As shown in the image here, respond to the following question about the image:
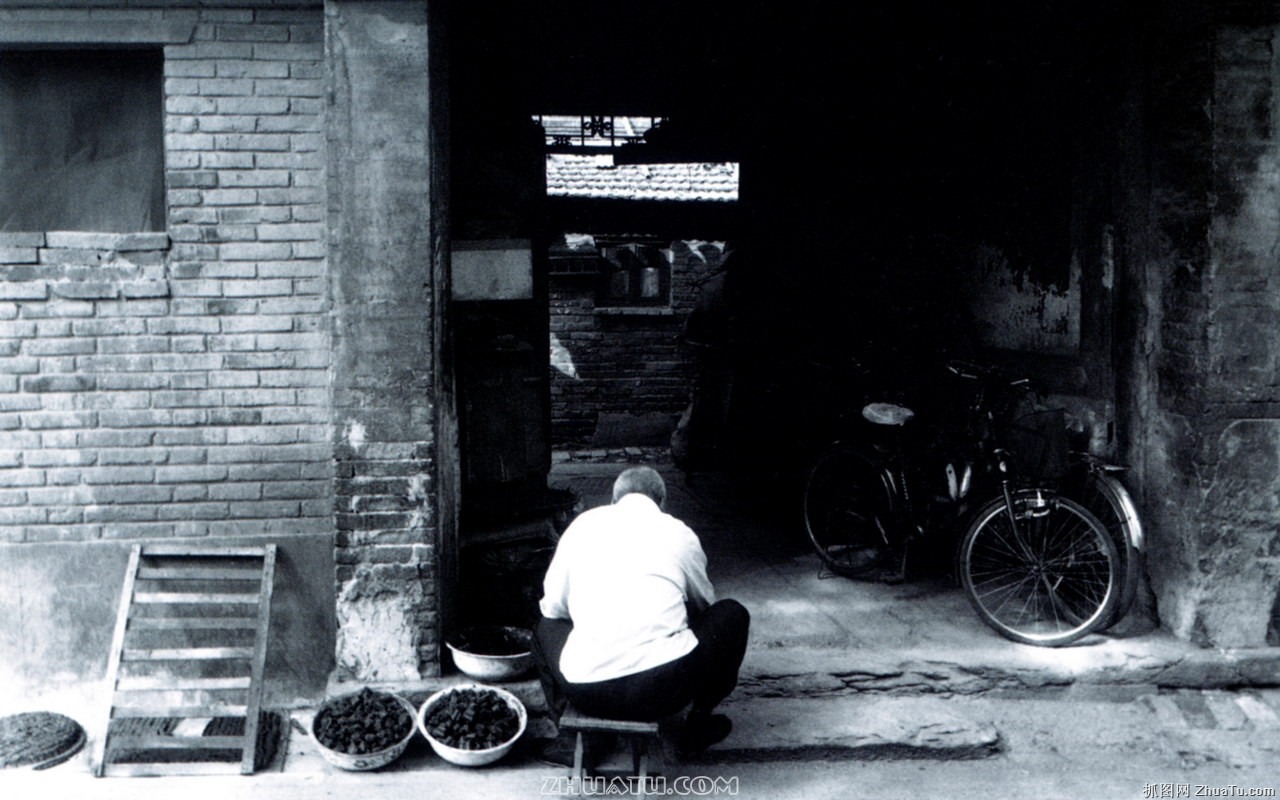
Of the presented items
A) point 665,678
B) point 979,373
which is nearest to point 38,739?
point 665,678

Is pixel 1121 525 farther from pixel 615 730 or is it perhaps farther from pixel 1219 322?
pixel 615 730

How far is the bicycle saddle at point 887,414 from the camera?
20.3 ft

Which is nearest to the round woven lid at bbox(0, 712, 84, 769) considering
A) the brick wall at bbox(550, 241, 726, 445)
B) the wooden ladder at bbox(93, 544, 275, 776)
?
the wooden ladder at bbox(93, 544, 275, 776)

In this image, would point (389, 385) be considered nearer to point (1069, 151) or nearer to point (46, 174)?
point (46, 174)

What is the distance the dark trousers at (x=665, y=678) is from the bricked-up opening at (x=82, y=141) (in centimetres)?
297

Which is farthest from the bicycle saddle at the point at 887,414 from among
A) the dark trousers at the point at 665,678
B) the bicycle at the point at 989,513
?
the dark trousers at the point at 665,678

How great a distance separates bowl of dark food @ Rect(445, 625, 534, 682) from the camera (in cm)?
484

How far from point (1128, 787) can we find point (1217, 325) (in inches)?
91.0

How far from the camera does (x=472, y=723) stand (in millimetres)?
4535

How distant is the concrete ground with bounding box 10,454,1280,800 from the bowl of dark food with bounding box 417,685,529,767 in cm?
13

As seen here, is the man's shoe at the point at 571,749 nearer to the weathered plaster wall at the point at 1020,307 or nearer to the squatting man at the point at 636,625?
the squatting man at the point at 636,625

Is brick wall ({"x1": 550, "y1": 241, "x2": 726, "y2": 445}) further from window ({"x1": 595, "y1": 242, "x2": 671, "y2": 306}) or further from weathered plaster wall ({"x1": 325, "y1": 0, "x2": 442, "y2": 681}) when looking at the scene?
weathered plaster wall ({"x1": 325, "y1": 0, "x2": 442, "y2": 681})

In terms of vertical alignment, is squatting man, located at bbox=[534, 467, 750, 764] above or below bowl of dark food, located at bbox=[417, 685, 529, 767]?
above

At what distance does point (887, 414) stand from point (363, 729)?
11.6ft
